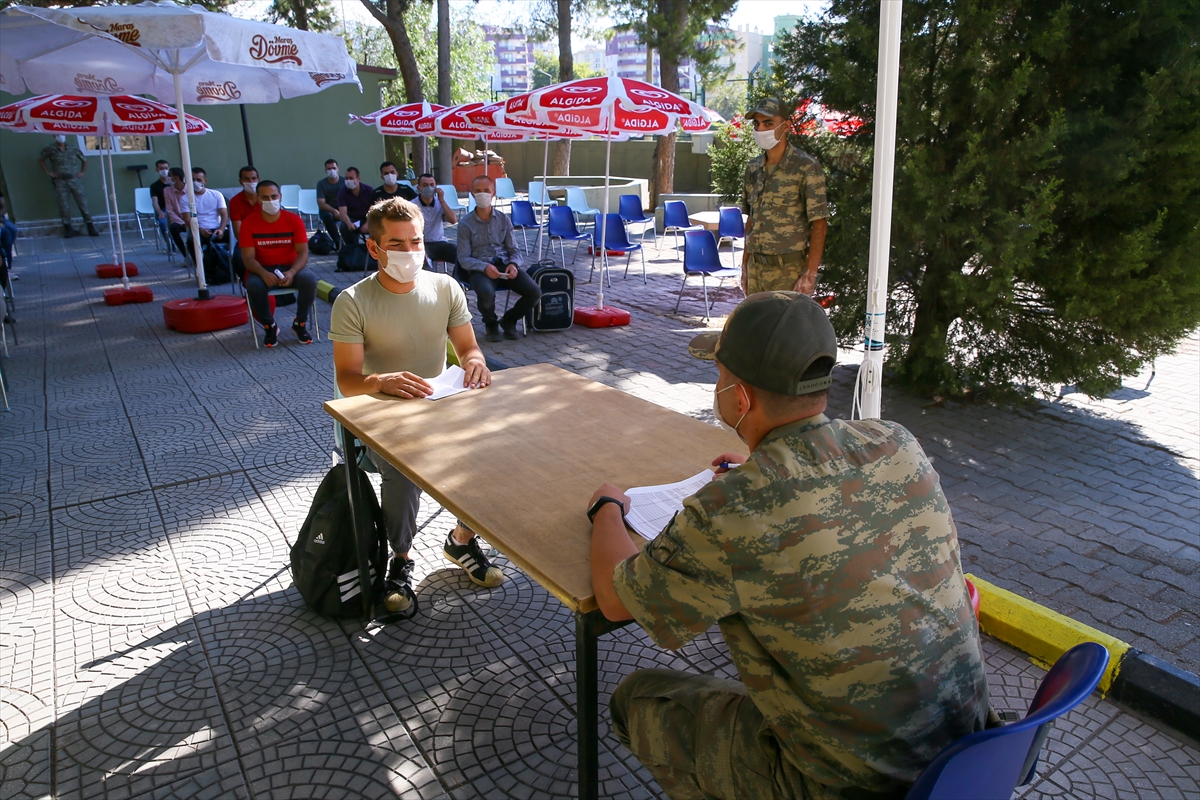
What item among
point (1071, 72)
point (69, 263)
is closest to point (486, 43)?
point (69, 263)

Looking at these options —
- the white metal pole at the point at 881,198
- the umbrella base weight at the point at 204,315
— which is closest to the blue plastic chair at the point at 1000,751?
the white metal pole at the point at 881,198

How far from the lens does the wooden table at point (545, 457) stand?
74.4 inches

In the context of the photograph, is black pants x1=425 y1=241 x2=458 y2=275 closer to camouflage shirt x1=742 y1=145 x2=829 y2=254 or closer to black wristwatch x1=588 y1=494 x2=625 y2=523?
camouflage shirt x1=742 y1=145 x2=829 y2=254

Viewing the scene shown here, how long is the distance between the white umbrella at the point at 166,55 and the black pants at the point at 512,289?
2.41 m

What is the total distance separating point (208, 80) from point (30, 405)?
5.16m

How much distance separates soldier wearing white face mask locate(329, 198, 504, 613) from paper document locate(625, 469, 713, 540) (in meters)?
1.26

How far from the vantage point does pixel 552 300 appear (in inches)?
332

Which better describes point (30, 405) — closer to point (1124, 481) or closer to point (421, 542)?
point (421, 542)

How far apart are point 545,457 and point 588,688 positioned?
0.83 m

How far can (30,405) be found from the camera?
6004 millimetres

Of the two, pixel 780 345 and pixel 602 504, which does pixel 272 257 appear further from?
pixel 780 345

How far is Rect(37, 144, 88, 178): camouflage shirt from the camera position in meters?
16.0

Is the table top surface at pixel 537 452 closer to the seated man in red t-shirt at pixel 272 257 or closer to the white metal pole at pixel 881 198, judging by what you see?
the white metal pole at pixel 881 198

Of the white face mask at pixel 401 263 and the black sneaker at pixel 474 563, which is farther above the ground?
the white face mask at pixel 401 263
